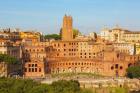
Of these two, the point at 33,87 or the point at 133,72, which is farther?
the point at 133,72

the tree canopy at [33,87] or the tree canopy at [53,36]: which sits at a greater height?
the tree canopy at [53,36]

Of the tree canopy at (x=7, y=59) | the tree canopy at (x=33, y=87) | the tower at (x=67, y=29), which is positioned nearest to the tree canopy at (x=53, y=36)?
the tower at (x=67, y=29)

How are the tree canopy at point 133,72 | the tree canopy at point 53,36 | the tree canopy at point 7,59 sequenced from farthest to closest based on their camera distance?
the tree canopy at point 53,36
the tree canopy at point 133,72
the tree canopy at point 7,59

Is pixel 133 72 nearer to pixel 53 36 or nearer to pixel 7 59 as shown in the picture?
pixel 7 59

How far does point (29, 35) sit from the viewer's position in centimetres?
9406

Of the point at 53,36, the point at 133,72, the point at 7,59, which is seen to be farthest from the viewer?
the point at 53,36

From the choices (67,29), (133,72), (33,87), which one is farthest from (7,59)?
(67,29)

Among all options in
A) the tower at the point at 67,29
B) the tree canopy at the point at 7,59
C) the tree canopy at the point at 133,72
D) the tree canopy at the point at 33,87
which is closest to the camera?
the tree canopy at the point at 33,87

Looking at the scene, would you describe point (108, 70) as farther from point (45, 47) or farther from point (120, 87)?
point (120, 87)

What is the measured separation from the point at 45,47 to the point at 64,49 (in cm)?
336

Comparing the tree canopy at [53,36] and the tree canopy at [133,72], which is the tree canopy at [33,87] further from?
the tree canopy at [53,36]

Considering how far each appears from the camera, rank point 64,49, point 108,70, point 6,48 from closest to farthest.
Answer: point 6,48
point 108,70
point 64,49

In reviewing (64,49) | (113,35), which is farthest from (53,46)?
(113,35)

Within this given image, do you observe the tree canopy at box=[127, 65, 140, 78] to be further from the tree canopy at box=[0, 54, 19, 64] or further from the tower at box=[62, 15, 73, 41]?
the tower at box=[62, 15, 73, 41]
